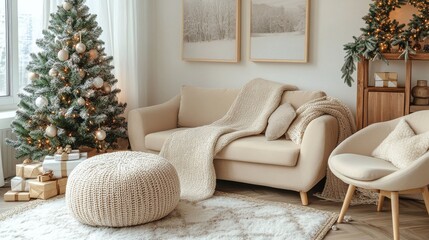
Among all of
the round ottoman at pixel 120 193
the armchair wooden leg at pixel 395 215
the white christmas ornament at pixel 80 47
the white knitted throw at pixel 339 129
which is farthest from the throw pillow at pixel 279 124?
the white christmas ornament at pixel 80 47

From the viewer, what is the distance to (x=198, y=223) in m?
3.28

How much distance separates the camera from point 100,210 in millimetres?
3059

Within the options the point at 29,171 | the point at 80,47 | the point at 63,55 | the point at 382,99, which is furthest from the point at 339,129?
the point at 29,171

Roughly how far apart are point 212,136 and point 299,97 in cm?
86

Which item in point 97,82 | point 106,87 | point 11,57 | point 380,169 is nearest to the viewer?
point 380,169

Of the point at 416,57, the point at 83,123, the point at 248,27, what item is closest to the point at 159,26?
the point at 248,27

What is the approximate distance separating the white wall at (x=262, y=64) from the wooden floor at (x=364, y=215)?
1.04 m

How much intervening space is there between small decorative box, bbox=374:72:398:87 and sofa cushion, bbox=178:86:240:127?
129cm

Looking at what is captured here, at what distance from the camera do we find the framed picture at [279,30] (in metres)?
4.55

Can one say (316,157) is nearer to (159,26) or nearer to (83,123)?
(83,123)

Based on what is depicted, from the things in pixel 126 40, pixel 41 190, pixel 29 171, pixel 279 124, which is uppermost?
pixel 126 40

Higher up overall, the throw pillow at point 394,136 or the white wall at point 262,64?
the white wall at point 262,64

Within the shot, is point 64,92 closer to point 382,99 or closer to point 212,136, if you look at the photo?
point 212,136

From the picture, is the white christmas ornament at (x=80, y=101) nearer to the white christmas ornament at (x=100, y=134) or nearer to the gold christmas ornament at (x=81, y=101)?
the gold christmas ornament at (x=81, y=101)
